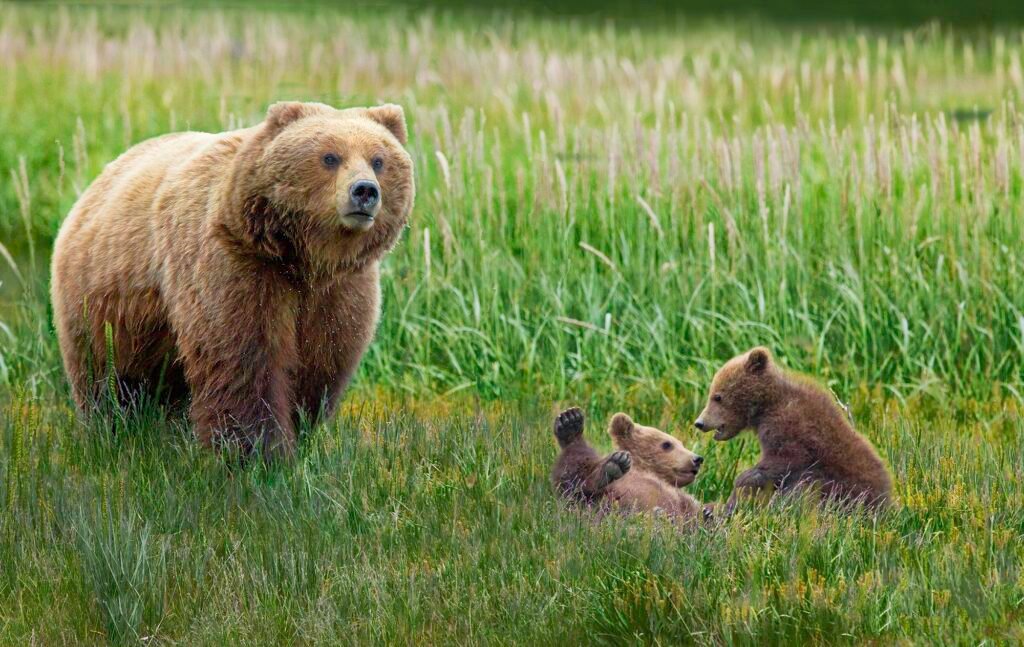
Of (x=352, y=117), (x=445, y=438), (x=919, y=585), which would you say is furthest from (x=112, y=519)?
(x=919, y=585)

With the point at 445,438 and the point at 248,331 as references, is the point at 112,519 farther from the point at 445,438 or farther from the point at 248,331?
the point at 445,438

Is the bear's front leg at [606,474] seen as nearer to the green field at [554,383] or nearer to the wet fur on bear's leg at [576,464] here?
the wet fur on bear's leg at [576,464]

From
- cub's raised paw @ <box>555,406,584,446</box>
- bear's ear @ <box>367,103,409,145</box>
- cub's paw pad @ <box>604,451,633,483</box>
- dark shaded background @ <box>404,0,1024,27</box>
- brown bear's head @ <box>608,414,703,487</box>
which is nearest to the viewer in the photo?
cub's paw pad @ <box>604,451,633,483</box>

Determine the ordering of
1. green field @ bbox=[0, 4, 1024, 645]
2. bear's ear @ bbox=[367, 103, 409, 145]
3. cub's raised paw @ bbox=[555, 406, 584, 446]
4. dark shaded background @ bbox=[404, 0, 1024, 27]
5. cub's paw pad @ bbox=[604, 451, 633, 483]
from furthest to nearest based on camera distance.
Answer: dark shaded background @ bbox=[404, 0, 1024, 27], bear's ear @ bbox=[367, 103, 409, 145], cub's raised paw @ bbox=[555, 406, 584, 446], cub's paw pad @ bbox=[604, 451, 633, 483], green field @ bbox=[0, 4, 1024, 645]

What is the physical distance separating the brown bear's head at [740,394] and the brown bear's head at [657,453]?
150 mm

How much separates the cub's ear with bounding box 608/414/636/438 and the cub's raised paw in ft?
0.87

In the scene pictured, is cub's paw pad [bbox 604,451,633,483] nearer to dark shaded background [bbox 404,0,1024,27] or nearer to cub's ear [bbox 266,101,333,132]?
cub's ear [bbox 266,101,333,132]

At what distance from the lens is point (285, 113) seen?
5.05 meters

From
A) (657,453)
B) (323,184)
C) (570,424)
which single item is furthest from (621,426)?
(323,184)

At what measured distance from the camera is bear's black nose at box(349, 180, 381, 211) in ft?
15.4

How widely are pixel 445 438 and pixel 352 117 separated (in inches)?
50.0

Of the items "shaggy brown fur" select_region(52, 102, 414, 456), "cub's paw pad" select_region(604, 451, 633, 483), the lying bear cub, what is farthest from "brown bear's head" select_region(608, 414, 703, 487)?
"shaggy brown fur" select_region(52, 102, 414, 456)

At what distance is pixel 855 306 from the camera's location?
706cm

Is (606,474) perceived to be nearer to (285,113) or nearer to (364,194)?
(364,194)
